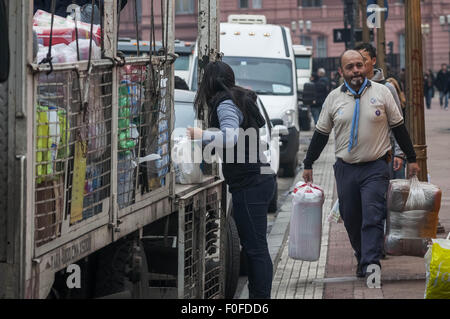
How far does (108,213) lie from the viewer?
5133 millimetres

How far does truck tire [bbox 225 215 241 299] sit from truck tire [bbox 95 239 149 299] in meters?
1.78

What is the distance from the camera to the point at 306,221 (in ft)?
25.9

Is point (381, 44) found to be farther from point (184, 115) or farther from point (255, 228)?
point (255, 228)

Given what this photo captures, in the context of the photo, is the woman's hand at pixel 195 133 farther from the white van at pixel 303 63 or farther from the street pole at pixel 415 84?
the white van at pixel 303 63

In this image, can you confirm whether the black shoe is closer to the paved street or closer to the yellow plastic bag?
the paved street

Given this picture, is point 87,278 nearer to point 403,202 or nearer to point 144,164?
point 144,164

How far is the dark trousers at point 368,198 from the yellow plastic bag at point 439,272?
1.66 m

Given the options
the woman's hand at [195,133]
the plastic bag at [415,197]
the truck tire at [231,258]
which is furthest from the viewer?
the plastic bag at [415,197]

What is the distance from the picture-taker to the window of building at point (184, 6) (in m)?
71.2

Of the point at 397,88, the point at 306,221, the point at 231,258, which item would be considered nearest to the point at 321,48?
the point at 397,88

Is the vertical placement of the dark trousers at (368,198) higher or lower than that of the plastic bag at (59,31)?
lower

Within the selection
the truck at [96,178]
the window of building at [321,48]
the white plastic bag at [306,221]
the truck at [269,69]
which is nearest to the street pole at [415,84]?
the white plastic bag at [306,221]

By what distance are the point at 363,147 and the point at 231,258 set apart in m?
1.35

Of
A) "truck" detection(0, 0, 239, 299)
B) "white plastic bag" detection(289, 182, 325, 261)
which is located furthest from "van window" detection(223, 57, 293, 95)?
"truck" detection(0, 0, 239, 299)
